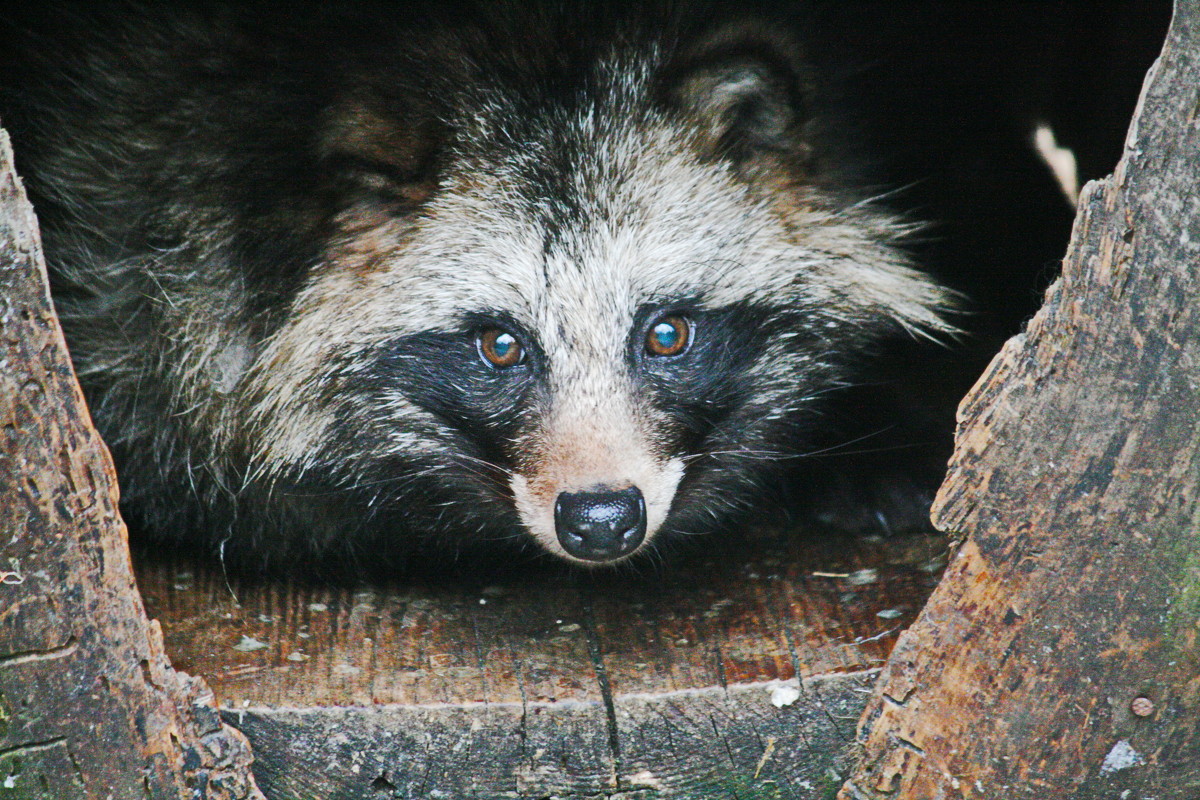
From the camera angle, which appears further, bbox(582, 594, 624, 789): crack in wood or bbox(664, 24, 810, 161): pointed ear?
bbox(664, 24, 810, 161): pointed ear

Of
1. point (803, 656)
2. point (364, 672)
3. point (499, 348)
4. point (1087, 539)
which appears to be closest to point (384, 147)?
point (499, 348)

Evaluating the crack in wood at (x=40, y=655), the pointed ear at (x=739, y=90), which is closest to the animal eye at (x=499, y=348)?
the pointed ear at (x=739, y=90)

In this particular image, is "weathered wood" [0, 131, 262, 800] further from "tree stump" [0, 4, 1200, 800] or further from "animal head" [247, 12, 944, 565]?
"animal head" [247, 12, 944, 565]

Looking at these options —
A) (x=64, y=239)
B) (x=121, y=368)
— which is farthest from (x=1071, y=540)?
(x=64, y=239)

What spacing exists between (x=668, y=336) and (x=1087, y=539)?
112 centimetres

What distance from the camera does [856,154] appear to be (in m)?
3.44

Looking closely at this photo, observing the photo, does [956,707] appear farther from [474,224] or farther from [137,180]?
[137,180]

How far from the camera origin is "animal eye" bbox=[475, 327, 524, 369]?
2.93 meters

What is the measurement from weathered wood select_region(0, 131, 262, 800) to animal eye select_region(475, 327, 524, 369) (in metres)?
1.02

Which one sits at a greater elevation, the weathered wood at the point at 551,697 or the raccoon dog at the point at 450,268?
the raccoon dog at the point at 450,268

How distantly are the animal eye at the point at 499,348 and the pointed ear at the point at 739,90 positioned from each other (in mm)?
657

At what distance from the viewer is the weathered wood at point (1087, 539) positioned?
204cm

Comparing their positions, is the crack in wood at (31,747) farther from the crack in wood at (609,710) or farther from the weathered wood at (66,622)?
the crack in wood at (609,710)

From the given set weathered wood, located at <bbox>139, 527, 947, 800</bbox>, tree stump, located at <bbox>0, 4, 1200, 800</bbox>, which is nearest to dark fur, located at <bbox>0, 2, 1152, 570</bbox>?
weathered wood, located at <bbox>139, 527, 947, 800</bbox>
